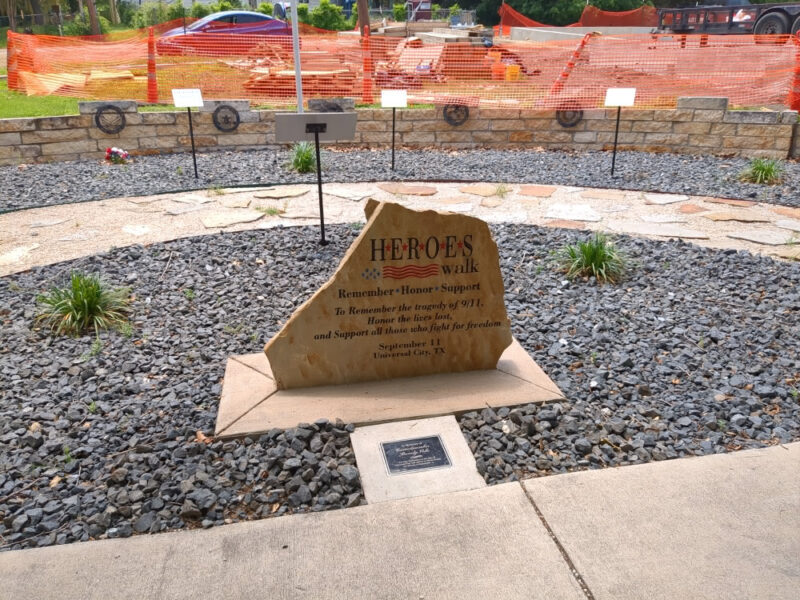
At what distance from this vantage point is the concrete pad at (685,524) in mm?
2004

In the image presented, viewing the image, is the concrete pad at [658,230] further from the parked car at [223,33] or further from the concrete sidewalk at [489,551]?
the parked car at [223,33]

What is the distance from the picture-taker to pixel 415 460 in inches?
106

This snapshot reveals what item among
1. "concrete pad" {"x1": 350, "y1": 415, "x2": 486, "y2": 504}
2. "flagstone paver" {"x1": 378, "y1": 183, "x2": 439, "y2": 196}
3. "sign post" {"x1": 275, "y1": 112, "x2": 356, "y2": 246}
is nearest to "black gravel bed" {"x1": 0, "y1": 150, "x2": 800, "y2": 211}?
"flagstone paver" {"x1": 378, "y1": 183, "x2": 439, "y2": 196}

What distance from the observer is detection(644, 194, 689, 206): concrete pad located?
6770 millimetres

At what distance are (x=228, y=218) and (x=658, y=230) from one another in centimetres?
412

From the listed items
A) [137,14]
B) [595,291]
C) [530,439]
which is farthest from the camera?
[137,14]

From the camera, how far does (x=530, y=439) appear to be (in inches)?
111

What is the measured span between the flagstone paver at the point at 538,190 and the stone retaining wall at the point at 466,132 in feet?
8.53

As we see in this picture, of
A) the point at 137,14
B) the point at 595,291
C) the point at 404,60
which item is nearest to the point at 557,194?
the point at 595,291

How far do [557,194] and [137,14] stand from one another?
4110 centimetres

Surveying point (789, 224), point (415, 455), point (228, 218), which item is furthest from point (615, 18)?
point (415, 455)

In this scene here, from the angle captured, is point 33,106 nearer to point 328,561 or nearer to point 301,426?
point 301,426

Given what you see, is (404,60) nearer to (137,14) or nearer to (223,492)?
(223,492)

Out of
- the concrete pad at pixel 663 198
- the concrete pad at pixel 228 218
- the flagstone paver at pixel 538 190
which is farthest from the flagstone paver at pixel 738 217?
the concrete pad at pixel 228 218
